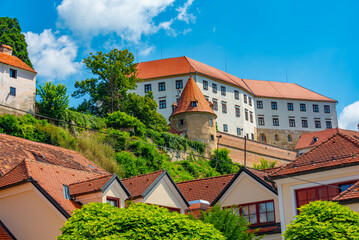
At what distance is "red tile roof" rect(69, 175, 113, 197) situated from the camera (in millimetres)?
20969

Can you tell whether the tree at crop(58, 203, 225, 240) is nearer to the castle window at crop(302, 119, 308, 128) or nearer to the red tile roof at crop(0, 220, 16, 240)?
the red tile roof at crop(0, 220, 16, 240)

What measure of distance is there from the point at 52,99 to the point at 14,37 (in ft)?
81.9

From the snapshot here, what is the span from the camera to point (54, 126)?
46.1 meters

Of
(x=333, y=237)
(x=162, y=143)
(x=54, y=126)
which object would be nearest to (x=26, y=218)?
(x=333, y=237)

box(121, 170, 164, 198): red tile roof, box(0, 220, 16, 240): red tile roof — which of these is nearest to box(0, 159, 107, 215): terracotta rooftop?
box(0, 220, 16, 240): red tile roof

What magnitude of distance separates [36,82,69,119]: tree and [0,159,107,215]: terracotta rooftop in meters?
25.2

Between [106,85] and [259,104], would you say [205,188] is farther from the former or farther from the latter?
[259,104]

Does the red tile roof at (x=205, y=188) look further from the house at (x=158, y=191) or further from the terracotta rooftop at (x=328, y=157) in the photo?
the terracotta rooftop at (x=328, y=157)

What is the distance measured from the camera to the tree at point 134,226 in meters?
14.1

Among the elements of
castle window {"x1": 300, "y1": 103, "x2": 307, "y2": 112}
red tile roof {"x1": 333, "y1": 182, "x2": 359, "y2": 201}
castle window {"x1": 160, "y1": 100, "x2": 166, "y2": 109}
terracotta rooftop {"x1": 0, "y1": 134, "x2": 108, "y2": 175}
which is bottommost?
red tile roof {"x1": 333, "y1": 182, "x2": 359, "y2": 201}

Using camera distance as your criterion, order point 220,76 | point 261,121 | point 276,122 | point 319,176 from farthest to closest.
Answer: point 276,122, point 261,121, point 220,76, point 319,176

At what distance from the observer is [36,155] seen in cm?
2659

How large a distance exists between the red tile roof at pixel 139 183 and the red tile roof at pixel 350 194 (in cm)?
769

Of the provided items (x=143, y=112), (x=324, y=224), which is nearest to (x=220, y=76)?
(x=143, y=112)
